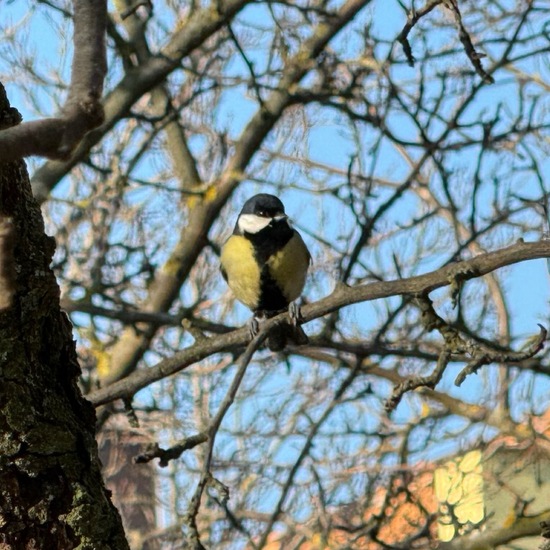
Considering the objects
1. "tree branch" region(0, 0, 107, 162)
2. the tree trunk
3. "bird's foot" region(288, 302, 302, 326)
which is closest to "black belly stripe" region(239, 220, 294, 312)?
"bird's foot" region(288, 302, 302, 326)

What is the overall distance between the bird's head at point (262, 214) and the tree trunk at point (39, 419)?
7.28 feet

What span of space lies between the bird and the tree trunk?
7.19 ft

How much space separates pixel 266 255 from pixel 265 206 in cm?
21

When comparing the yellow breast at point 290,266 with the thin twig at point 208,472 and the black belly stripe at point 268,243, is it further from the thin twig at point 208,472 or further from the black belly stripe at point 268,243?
the thin twig at point 208,472

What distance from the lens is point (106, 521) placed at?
1.51 meters

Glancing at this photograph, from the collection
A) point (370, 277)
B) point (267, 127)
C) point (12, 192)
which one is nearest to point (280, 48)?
point (267, 127)

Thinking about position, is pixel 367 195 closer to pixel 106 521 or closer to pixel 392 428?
pixel 392 428

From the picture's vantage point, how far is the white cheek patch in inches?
149

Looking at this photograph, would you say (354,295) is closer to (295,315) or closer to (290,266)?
(295,315)

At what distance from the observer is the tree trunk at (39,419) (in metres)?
1.45

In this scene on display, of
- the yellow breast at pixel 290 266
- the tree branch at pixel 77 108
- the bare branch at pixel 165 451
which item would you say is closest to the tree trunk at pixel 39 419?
the bare branch at pixel 165 451

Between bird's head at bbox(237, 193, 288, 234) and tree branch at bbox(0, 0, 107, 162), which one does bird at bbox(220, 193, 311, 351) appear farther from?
tree branch at bbox(0, 0, 107, 162)

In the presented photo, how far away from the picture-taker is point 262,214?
379 centimetres

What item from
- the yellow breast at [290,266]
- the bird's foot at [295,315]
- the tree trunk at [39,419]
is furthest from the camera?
the yellow breast at [290,266]
